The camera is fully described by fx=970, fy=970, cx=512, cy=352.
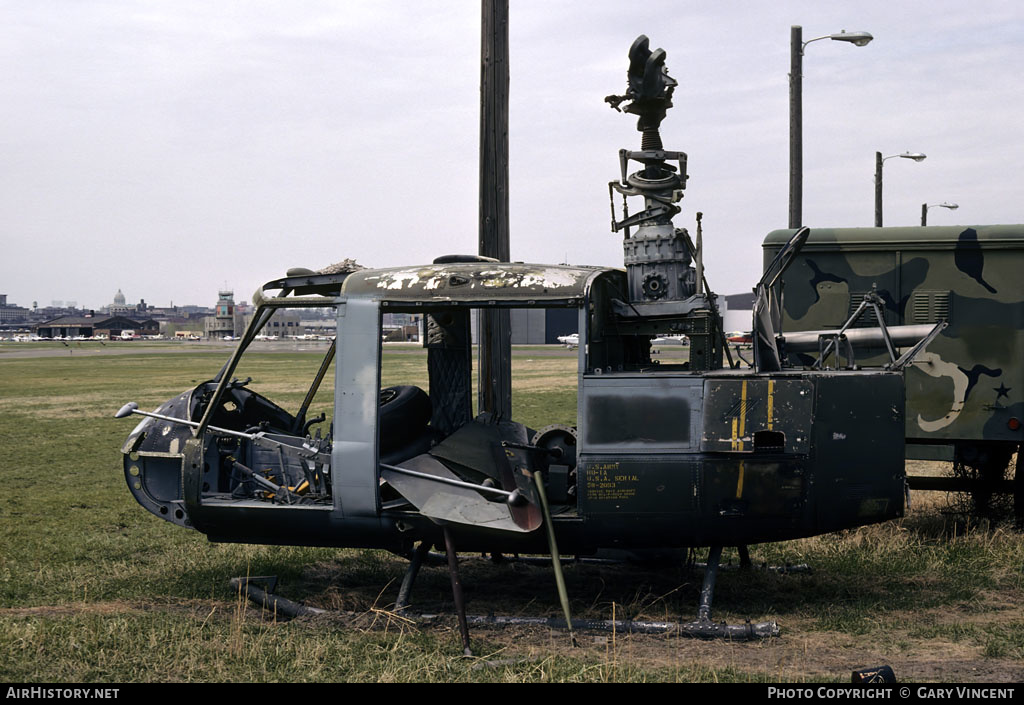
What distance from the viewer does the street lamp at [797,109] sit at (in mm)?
16453

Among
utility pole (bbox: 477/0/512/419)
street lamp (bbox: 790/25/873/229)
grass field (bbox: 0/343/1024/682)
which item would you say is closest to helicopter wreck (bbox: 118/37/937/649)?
grass field (bbox: 0/343/1024/682)

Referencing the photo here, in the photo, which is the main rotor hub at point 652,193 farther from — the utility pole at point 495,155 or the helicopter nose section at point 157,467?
the helicopter nose section at point 157,467

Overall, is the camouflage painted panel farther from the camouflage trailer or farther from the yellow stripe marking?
the yellow stripe marking

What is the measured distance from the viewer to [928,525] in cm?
1012

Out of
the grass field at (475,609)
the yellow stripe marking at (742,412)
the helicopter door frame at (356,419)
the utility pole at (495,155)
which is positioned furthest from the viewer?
the utility pole at (495,155)

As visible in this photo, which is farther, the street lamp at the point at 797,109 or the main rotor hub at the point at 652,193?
the street lamp at the point at 797,109

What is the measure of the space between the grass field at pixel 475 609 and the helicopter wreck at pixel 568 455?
0.47 m

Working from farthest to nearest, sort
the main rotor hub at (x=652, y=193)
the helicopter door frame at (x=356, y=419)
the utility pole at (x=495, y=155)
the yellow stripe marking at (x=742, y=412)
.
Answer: the utility pole at (x=495, y=155)
the main rotor hub at (x=652, y=193)
the helicopter door frame at (x=356, y=419)
the yellow stripe marking at (x=742, y=412)

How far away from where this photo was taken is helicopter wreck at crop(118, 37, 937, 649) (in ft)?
21.5

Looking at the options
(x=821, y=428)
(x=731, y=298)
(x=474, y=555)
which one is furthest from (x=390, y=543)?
(x=731, y=298)

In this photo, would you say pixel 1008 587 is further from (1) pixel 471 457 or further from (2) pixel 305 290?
(2) pixel 305 290

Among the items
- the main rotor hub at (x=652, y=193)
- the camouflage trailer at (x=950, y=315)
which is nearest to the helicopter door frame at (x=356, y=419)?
the main rotor hub at (x=652, y=193)

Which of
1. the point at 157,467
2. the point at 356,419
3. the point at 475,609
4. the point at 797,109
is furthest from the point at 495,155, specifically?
→ the point at 797,109

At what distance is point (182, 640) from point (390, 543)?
156 centimetres
